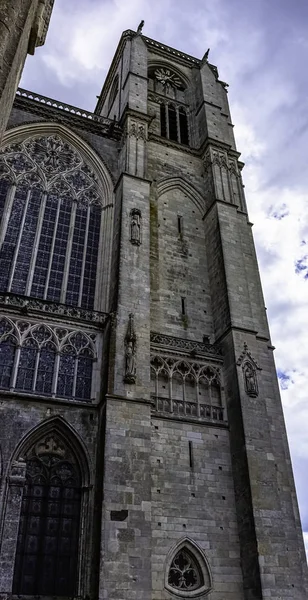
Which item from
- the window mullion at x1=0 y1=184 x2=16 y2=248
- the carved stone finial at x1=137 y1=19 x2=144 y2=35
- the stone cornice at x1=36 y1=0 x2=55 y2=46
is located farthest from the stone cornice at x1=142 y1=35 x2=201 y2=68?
the stone cornice at x1=36 y1=0 x2=55 y2=46

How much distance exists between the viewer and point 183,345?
15203mm

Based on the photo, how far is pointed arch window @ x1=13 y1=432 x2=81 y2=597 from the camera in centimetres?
1073

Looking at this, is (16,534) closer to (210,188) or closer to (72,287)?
(72,287)

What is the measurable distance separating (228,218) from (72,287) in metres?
6.82

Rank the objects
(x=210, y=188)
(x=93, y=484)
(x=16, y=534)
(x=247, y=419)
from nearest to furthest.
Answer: (x=16, y=534) < (x=93, y=484) < (x=247, y=419) < (x=210, y=188)

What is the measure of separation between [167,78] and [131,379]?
18.8 meters

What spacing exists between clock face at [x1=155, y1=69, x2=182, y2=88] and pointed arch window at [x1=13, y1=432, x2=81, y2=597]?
19925mm

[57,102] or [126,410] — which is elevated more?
[57,102]

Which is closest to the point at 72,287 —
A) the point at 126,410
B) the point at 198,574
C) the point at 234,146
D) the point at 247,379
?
the point at 126,410

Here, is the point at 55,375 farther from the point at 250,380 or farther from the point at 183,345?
the point at 250,380

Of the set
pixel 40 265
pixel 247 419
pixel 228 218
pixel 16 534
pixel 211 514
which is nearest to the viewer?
pixel 16 534

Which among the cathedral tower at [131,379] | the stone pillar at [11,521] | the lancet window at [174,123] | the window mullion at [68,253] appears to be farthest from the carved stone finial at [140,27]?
the stone pillar at [11,521]

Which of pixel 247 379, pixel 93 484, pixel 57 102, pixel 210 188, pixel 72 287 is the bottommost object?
pixel 93 484

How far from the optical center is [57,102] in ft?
65.4
